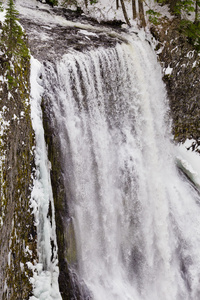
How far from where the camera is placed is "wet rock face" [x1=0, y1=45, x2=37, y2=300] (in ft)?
12.6

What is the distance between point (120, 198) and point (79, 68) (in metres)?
2.82

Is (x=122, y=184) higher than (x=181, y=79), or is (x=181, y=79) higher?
(x=181, y=79)

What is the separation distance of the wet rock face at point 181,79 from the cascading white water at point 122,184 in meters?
1.01

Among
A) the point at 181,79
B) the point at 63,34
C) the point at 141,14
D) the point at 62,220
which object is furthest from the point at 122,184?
the point at 141,14

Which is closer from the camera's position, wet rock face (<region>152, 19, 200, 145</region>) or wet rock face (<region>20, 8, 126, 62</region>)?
wet rock face (<region>20, 8, 126, 62</region>)

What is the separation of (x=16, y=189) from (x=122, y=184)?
10.1ft

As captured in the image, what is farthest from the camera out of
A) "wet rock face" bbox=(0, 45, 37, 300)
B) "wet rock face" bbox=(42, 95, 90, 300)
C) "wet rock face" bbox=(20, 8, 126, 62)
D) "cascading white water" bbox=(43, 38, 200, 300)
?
"wet rock face" bbox=(20, 8, 126, 62)

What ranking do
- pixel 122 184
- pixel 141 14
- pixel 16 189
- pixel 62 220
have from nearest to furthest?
pixel 16 189 < pixel 62 220 < pixel 122 184 < pixel 141 14

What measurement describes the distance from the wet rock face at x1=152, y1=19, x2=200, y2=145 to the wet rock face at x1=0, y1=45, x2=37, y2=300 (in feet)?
18.1

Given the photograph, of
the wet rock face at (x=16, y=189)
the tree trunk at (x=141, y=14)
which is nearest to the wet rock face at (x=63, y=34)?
the tree trunk at (x=141, y=14)

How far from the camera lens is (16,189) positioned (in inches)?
167

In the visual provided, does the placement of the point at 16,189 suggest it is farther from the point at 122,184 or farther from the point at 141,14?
the point at 141,14

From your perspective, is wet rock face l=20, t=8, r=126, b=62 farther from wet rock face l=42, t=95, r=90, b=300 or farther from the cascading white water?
wet rock face l=42, t=95, r=90, b=300

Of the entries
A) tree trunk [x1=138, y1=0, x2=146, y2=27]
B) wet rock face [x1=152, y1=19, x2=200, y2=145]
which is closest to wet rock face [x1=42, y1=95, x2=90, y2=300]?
wet rock face [x1=152, y1=19, x2=200, y2=145]
